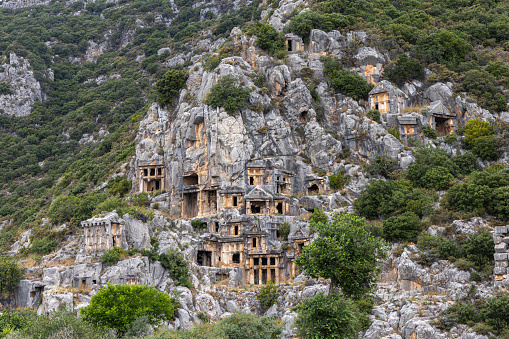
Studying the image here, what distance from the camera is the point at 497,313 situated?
151 ft

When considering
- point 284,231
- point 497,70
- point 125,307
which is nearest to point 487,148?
point 497,70

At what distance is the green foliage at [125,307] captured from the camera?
151ft

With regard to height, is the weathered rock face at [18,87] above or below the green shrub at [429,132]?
above

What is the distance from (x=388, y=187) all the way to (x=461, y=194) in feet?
30.4

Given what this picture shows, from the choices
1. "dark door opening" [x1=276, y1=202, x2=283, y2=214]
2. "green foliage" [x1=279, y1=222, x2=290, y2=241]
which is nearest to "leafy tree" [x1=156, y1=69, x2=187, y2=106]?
"dark door opening" [x1=276, y1=202, x2=283, y2=214]

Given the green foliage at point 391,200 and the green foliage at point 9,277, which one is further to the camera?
the green foliage at point 391,200

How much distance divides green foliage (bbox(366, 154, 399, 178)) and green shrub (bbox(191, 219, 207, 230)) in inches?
889

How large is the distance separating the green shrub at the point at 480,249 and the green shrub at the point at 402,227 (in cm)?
693

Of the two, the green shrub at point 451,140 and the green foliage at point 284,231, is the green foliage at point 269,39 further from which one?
the green foliage at point 284,231

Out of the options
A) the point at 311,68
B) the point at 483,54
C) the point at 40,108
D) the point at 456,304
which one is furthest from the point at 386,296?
the point at 40,108

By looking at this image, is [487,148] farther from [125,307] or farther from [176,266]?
[125,307]

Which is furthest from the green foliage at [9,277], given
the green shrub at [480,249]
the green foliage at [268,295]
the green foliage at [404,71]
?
the green foliage at [404,71]

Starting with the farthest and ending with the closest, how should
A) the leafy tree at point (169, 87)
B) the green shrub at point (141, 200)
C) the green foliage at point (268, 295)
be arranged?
1. the leafy tree at point (169, 87)
2. the green shrub at point (141, 200)
3. the green foliage at point (268, 295)

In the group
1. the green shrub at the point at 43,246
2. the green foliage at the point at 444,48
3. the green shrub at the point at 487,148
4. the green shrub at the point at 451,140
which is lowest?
the green shrub at the point at 43,246
